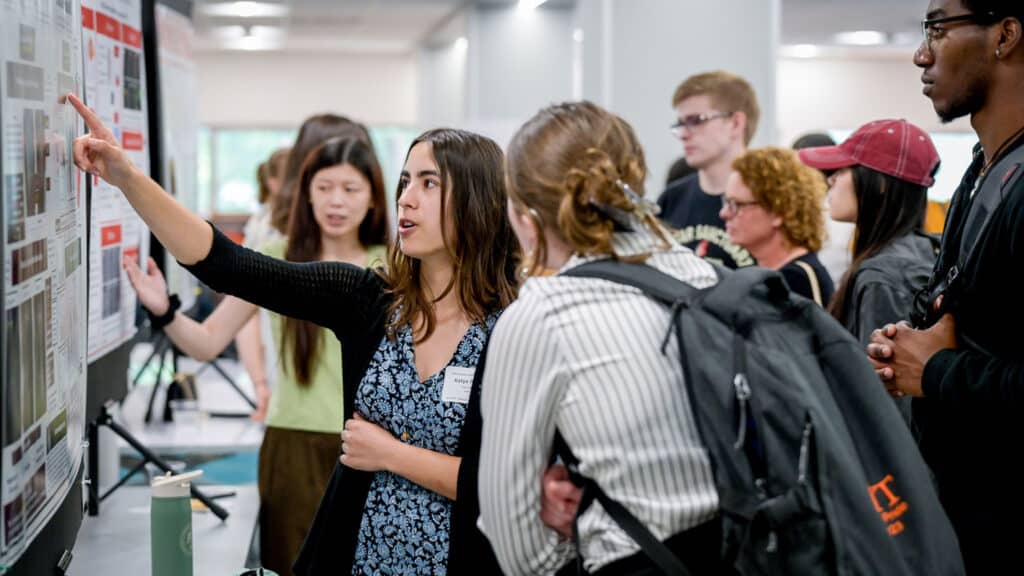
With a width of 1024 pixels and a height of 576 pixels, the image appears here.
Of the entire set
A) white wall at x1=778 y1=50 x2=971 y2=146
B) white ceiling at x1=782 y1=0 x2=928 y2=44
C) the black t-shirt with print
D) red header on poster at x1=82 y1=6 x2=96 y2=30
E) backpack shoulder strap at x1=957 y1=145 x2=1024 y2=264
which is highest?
white ceiling at x1=782 y1=0 x2=928 y2=44

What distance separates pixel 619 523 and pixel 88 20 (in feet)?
5.29

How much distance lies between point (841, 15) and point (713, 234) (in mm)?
8298

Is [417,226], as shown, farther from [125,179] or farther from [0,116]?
[0,116]

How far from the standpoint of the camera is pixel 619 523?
1.36m

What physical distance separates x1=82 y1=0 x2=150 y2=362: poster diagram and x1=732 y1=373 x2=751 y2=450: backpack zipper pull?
1.50 metres

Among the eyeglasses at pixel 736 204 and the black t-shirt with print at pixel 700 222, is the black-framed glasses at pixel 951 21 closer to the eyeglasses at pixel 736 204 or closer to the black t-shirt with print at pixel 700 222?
the eyeglasses at pixel 736 204

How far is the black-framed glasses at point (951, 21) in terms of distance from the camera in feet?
5.49

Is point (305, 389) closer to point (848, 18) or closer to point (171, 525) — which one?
point (171, 525)

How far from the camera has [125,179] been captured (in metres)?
1.71

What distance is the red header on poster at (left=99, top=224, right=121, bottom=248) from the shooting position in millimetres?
2434

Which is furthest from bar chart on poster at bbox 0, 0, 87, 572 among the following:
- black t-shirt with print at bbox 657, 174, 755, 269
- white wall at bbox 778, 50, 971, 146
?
white wall at bbox 778, 50, 971, 146

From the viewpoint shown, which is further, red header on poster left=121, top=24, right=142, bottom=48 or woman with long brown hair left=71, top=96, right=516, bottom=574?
red header on poster left=121, top=24, right=142, bottom=48

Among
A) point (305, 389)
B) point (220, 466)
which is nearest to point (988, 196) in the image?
point (305, 389)

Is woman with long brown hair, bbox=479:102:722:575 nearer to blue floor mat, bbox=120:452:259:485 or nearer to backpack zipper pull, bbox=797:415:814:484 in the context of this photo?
backpack zipper pull, bbox=797:415:814:484
